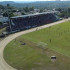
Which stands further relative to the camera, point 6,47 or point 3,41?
point 3,41

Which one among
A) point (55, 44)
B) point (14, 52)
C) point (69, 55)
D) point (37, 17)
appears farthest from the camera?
point (37, 17)

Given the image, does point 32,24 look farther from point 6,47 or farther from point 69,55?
point 69,55

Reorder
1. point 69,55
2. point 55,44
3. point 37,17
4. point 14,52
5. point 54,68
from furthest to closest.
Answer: point 37,17, point 55,44, point 14,52, point 69,55, point 54,68

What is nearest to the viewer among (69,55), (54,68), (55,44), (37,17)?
(54,68)

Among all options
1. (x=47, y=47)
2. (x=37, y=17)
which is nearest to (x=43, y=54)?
(x=47, y=47)

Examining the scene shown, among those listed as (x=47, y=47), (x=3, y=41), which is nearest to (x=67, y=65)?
(x=47, y=47)

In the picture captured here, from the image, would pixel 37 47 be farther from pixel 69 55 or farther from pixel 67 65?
pixel 67 65
